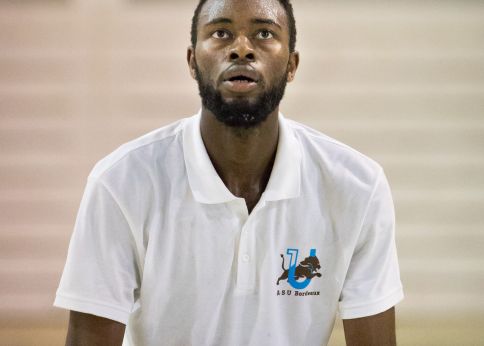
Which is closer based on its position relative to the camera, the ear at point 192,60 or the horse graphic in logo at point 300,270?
the horse graphic in logo at point 300,270

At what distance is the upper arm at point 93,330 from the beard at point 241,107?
61 centimetres

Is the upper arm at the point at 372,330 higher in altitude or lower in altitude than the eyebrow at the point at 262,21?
lower

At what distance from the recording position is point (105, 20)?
12.7ft

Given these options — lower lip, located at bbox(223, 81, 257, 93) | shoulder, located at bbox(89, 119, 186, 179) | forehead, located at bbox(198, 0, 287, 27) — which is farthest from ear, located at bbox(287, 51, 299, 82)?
shoulder, located at bbox(89, 119, 186, 179)

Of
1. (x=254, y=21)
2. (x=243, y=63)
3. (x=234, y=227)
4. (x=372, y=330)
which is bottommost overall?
(x=372, y=330)

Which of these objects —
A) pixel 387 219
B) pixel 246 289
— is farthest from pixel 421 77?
pixel 246 289

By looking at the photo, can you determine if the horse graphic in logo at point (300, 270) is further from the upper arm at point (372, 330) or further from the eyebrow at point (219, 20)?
the eyebrow at point (219, 20)

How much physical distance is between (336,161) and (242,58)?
0.41 m

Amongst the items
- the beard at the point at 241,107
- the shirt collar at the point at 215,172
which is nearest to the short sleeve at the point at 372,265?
the shirt collar at the point at 215,172

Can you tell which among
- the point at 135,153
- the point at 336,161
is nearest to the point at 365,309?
the point at 336,161

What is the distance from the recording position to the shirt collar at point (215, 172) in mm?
1948

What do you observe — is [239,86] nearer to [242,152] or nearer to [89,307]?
[242,152]

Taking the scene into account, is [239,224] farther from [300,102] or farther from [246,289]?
[300,102]

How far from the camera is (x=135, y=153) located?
6.44 feet
